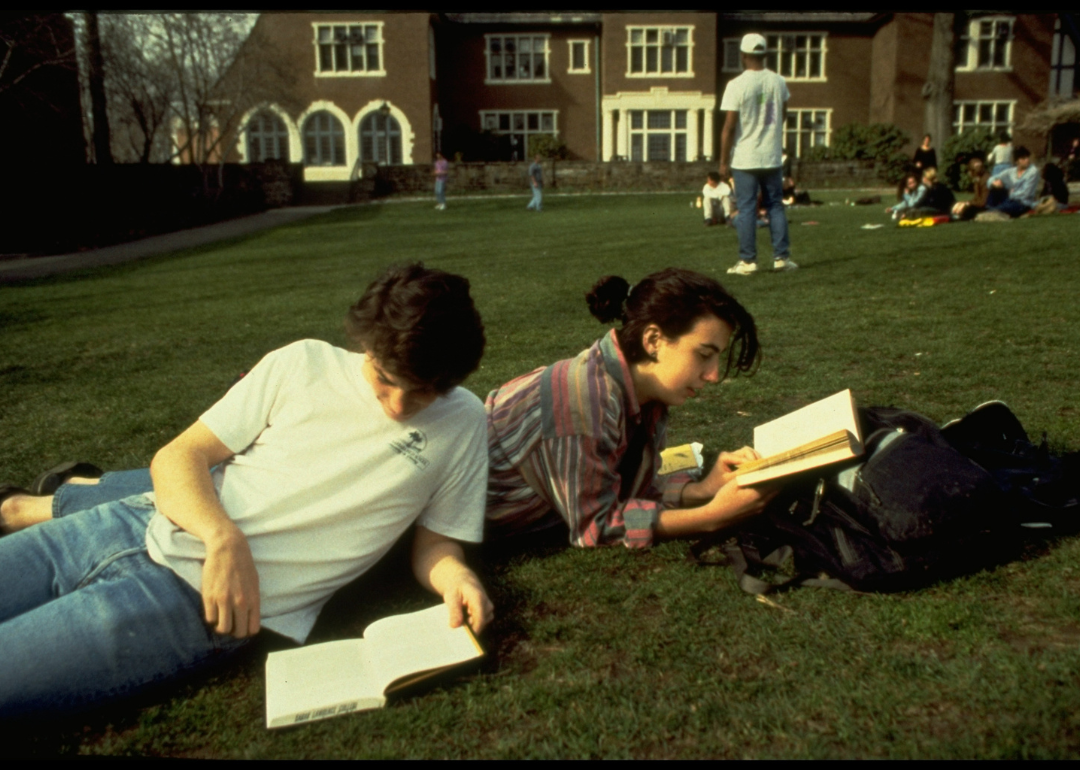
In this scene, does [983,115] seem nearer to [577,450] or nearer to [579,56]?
[579,56]

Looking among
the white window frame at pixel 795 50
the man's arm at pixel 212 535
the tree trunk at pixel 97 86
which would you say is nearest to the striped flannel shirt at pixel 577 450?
the man's arm at pixel 212 535

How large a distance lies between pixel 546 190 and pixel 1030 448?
29.4 meters

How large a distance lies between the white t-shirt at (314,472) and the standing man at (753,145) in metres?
6.75

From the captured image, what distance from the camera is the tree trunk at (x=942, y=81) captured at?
1099 inches

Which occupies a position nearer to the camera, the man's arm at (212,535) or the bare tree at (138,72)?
the man's arm at (212,535)

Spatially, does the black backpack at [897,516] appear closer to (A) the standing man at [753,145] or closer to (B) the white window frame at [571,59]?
(A) the standing man at [753,145]

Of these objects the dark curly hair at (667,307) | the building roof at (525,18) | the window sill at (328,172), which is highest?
the building roof at (525,18)

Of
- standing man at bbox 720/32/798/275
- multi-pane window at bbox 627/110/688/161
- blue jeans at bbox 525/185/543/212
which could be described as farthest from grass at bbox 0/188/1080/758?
multi-pane window at bbox 627/110/688/161

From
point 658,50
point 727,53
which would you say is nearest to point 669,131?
point 658,50

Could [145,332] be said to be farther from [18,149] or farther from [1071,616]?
[18,149]

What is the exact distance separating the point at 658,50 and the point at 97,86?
2421cm

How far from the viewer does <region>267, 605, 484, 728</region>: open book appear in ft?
6.75

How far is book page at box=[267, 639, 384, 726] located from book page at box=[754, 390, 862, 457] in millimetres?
1339

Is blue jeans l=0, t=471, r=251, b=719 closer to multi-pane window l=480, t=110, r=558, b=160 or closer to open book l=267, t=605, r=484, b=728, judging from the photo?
open book l=267, t=605, r=484, b=728
